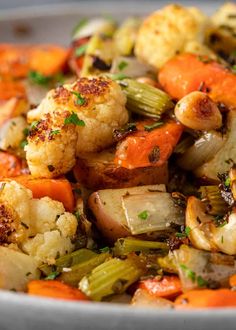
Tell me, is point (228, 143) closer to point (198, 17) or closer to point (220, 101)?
point (220, 101)

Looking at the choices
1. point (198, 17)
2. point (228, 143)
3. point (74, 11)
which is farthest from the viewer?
point (74, 11)

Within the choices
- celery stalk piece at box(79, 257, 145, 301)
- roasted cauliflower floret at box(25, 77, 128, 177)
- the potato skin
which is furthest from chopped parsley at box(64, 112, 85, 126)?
celery stalk piece at box(79, 257, 145, 301)

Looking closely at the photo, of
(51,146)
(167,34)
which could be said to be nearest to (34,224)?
(51,146)

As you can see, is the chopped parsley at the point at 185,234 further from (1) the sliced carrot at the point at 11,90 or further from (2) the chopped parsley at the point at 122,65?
(1) the sliced carrot at the point at 11,90

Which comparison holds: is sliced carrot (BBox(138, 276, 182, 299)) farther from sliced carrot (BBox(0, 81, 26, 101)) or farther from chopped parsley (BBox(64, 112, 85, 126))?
sliced carrot (BBox(0, 81, 26, 101))

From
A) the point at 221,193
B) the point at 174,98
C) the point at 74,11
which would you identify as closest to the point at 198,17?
the point at 174,98

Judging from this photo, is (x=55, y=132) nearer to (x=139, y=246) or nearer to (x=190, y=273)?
(x=139, y=246)
